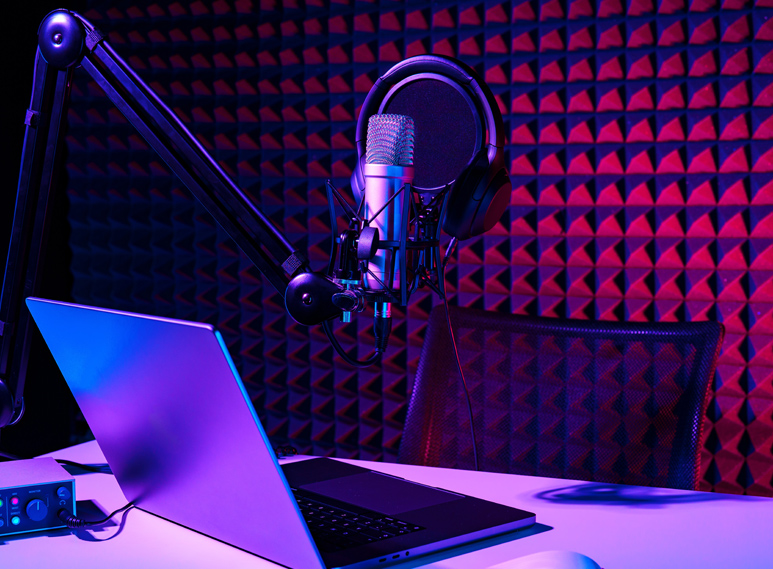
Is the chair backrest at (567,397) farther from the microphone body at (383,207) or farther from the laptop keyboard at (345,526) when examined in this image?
the microphone body at (383,207)

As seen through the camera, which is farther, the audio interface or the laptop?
the audio interface

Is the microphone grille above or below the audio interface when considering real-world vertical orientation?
above

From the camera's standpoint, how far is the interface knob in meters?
0.97

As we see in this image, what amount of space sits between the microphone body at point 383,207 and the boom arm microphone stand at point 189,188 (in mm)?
11

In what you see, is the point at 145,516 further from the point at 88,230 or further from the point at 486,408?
the point at 88,230

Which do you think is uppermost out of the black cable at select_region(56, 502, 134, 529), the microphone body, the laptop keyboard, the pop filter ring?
the pop filter ring

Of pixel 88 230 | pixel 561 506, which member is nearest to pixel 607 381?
pixel 561 506

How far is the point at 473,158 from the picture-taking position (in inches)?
38.6

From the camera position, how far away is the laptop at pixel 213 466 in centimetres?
76

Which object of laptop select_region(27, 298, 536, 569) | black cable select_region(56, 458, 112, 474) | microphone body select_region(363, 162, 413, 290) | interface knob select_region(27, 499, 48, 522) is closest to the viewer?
laptop select_region(27, 298, 536, 569)

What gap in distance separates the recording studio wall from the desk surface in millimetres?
1214

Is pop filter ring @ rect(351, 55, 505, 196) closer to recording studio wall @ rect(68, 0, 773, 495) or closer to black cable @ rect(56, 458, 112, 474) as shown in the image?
black cable @ rect(56, 458, 112, 474)

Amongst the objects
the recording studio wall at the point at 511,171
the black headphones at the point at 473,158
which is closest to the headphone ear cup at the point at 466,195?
the black headphones at the point at 473,158

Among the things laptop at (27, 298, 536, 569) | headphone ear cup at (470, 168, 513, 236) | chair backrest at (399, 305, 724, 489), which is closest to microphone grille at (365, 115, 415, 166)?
headphone ear cup at (470, 168, 513, 236)
